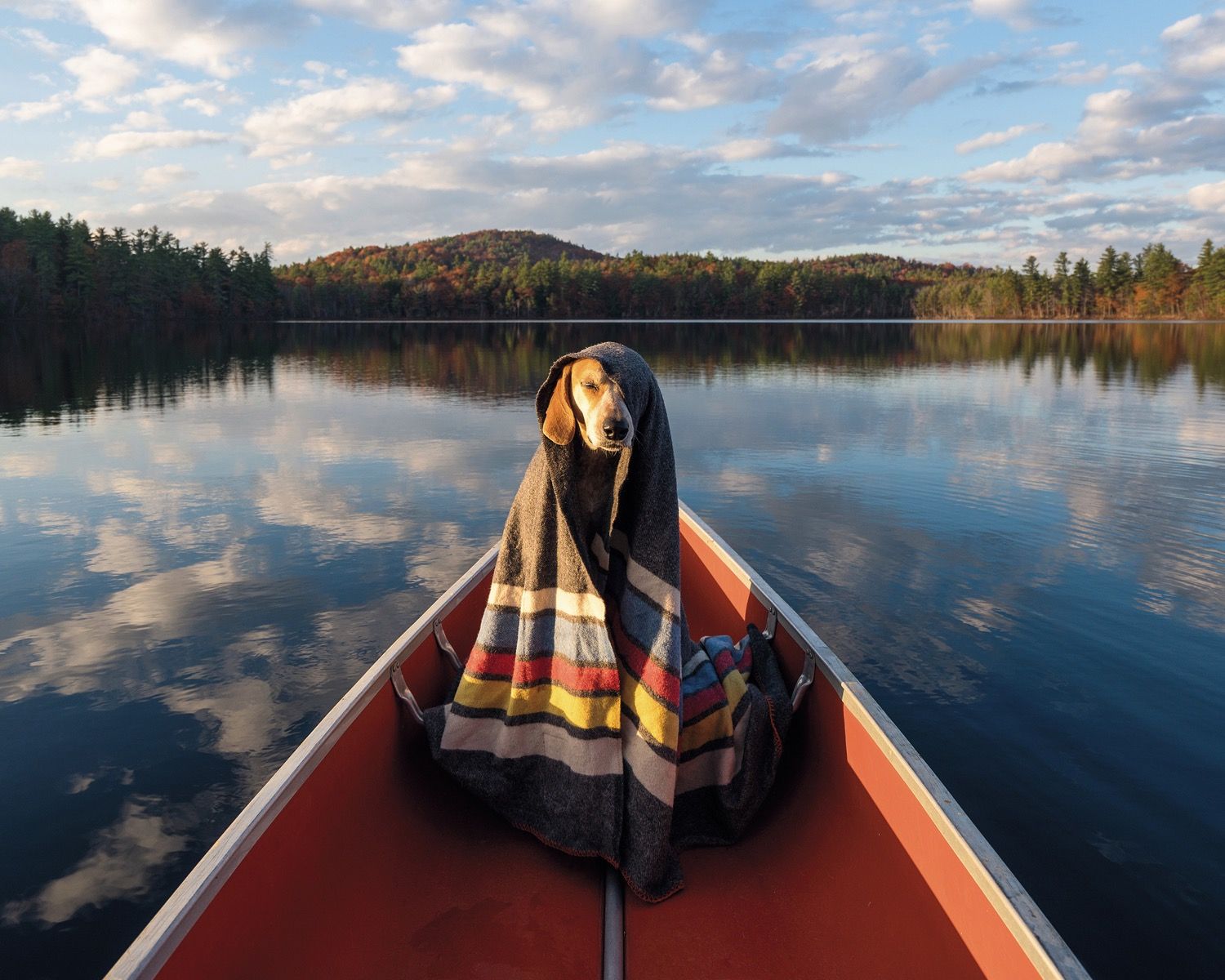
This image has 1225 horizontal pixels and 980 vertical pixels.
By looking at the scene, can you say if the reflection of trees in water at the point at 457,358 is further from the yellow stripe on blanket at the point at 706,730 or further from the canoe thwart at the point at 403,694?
the yellow stripe on blanket at the point at 706,730

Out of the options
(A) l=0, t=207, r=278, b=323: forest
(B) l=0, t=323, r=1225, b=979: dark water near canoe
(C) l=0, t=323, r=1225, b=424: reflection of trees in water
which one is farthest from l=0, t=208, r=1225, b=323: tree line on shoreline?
(B) l=0, t=323, r=1225, b=979: dark water near canoe

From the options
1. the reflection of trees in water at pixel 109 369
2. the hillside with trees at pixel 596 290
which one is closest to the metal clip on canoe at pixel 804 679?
the reflection of trees in water at pixel 109 369

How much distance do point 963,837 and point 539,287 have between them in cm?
12334

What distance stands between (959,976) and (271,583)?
6903 millimetres

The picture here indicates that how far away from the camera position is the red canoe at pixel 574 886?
2.09m

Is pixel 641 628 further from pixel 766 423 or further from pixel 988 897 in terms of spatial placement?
pixel 766 423

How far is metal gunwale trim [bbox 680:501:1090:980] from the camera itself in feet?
5.97

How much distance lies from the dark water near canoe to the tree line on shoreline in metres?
74.7

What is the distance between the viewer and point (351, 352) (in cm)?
4428

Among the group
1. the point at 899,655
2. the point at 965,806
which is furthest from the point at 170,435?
the point at 965,806

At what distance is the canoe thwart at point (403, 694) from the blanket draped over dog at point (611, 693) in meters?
0.25

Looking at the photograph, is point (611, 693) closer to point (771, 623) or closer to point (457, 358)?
point (771, 623)

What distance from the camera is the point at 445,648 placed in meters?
3.91

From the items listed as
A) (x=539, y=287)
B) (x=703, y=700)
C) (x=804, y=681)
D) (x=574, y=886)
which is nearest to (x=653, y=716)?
(x=703, y=700)
